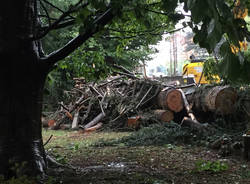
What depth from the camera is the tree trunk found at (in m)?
3.46

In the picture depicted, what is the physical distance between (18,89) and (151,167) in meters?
2.41

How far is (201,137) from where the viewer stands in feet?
23.5

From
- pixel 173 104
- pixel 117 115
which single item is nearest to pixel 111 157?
pixel 173 104

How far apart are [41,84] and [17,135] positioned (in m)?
0.70

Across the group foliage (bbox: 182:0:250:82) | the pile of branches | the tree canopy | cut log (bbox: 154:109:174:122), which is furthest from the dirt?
the pile of branches

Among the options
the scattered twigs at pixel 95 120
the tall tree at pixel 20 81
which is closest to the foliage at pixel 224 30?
the tall tree at pixel 20 81

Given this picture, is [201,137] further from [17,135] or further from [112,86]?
[112,86]

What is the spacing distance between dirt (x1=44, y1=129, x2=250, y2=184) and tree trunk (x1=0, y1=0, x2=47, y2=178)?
20.1 inches

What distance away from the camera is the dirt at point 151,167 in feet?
12.7

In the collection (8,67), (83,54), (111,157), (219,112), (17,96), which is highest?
(83,54)

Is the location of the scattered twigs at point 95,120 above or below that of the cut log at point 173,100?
below

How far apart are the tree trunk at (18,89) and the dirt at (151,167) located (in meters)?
0.51

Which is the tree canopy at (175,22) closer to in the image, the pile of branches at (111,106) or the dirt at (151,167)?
the dirt at (151,167)

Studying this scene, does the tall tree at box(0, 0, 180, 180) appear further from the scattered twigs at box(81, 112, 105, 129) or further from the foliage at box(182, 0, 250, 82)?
the scattered twigs at box(81, 112, 105, 129)
